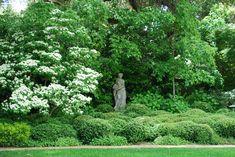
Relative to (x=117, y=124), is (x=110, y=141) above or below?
below

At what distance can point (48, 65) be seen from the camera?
13.2 meters

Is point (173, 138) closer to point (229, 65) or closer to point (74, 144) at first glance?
point (74, 144)

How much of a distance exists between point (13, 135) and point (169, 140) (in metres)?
4.17

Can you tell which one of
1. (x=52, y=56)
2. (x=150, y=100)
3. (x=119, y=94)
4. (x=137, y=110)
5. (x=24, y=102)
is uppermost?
(x=52, y=56)

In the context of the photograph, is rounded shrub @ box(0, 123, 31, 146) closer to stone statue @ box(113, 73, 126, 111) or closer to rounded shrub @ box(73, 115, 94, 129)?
rounded shrub @ box(73, 115, 94, 129)

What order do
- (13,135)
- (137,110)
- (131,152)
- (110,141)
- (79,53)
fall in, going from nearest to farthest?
(131,152) < (13,135) < (110,141) < (79,53) < (137,110)

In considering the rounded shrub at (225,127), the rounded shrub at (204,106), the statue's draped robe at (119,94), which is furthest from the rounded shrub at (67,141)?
the rounded shrub at (204,106)

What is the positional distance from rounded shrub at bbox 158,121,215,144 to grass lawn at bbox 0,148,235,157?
1.34 metres

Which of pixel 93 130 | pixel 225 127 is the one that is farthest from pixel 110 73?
pixel 225 127

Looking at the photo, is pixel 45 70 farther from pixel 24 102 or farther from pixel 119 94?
pixel 119 94

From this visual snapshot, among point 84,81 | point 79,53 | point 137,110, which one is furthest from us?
point 137,110

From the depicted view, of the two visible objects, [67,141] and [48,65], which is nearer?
[67,141]

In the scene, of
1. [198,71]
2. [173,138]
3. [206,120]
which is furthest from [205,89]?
[173,138]

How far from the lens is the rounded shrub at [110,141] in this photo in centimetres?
1160
